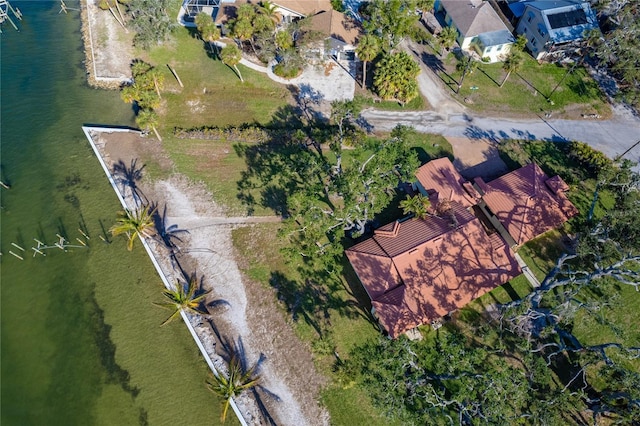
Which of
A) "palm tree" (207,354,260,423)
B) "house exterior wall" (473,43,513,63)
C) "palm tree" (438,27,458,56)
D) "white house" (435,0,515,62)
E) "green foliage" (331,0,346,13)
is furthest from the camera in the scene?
"green foliage" (331,0,346,13)

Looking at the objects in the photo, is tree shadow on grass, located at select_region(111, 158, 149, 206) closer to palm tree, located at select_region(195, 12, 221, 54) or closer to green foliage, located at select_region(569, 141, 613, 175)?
palm tree, located at select_region(195, 12, 221, 54)

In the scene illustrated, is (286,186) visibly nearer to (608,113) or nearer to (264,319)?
(264,319)

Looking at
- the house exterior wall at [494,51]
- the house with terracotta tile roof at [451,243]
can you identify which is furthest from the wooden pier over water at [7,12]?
the house exterior wall at [494,51]

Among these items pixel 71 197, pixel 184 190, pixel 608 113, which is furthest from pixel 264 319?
pixel 608 113

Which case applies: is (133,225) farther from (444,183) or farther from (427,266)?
(444,183)

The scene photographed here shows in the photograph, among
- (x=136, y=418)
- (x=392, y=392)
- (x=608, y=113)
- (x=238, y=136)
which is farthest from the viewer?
(x=608, y=113)

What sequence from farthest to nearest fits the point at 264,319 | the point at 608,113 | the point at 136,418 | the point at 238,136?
the point at 608,113
the point at 238,136
the point at 264,319
the point at 136,418

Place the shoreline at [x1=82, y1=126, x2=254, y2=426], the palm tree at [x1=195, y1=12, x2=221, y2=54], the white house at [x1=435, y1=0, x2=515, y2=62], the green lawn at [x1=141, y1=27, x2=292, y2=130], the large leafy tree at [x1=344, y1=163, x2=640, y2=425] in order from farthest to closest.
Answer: the white house at [x1=435, y1=0, x2=515, y2=62] < the palm tree at [x1=195, y1=12, x2=221, y2=54] < the green lawn at [x1=141, y1=27, x2=292, y2=130] < the shoreline at [x1=82, y1=126, x2=254, y2=426] < the large leafy tree at [x1=344, y1=163, x2=640, y2=425]

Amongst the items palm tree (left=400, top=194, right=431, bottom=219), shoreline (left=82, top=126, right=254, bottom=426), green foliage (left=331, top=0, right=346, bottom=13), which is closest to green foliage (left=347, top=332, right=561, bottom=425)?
shoreline (left=82, top=126, right=254, bottom=426)
